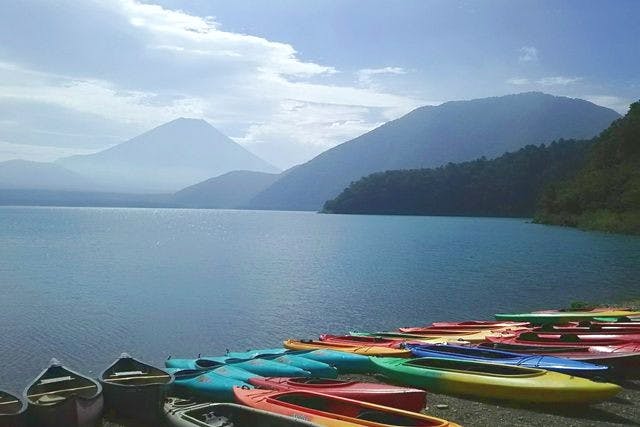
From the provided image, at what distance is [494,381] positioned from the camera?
543 inches

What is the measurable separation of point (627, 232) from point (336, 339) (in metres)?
94.9

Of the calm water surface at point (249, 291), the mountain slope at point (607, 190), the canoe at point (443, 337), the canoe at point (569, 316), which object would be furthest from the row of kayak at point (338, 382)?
the mountain slope at point (607, 190)

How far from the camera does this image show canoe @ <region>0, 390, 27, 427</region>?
11.6 metres

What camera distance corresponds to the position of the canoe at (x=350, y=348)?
1798cm

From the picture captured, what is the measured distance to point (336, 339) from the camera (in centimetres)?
2125

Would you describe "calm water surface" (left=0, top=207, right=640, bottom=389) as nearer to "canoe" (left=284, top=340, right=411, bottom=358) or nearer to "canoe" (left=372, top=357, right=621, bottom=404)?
"canoe" (left=284, top=340, right=411, bottom=358)

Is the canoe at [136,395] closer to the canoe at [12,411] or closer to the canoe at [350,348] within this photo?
the canoe at [12,411]

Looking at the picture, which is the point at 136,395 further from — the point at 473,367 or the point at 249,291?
the point at 249,291

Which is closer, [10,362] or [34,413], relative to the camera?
[34,413]

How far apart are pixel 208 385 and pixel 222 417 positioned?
12.0 ft

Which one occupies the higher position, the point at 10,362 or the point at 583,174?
the point at 583,174

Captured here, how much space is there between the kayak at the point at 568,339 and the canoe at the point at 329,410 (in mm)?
8359

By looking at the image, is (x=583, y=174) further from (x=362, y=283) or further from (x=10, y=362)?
(x=10, y=362)

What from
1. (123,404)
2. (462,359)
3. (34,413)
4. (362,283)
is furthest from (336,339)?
(362,283)
